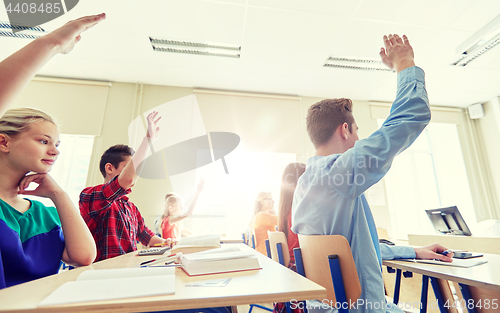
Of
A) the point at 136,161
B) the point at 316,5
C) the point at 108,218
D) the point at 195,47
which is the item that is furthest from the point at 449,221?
the point at 195,47

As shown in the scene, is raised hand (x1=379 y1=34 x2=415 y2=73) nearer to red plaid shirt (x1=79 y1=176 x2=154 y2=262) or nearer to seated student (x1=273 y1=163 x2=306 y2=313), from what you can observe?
seated student (x1=273 y1=163 x2=306 y2=313)

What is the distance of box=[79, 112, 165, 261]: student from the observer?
132 centimetres

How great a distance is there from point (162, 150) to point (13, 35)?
2332 mm

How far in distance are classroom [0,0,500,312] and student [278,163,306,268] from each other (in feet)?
5.23

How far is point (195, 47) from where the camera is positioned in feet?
11.4

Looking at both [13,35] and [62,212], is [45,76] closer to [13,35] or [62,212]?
[13,35]

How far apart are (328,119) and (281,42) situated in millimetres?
2387

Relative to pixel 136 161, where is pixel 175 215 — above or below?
below

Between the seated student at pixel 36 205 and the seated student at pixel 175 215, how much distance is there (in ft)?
5.83

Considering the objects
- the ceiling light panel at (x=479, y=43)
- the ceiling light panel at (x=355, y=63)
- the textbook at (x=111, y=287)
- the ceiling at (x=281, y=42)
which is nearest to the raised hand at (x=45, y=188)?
the textbook at (x=111, y=287)

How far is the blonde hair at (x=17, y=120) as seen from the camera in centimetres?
86

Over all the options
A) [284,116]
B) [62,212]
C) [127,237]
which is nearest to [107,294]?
[62,212]

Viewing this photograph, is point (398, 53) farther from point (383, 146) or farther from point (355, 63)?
point (355, 63)

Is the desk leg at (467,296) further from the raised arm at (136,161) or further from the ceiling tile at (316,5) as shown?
the ceiling tile at (316,5)
